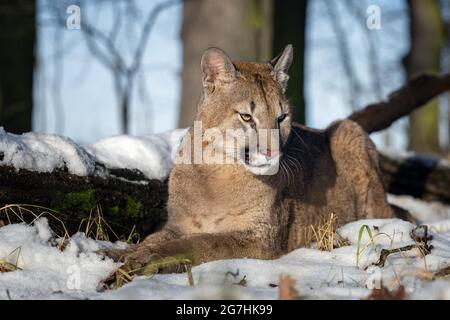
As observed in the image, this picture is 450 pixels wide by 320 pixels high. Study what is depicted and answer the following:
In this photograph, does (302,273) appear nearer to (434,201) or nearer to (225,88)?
(225,88)

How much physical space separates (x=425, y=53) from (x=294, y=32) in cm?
956

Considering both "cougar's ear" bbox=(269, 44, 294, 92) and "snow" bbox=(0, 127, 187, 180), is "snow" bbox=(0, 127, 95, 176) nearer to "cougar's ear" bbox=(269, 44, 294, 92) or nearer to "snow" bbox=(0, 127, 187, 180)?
"snow" bbox=(0, 127, 187, 180)

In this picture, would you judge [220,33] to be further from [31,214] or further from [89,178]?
[31,214]

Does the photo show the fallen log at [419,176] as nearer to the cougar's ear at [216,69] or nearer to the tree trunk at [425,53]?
the cougar's ear at [216,69]

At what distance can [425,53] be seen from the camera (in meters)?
19.1

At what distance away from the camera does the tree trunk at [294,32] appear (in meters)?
10.5

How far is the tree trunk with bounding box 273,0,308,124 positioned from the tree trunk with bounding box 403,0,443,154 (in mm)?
8701

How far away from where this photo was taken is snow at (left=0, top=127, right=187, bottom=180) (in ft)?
16.0

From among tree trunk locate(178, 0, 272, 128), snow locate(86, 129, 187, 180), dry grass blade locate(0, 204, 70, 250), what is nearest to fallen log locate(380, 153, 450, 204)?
tree trunk locate(178, 0, 272, 128)

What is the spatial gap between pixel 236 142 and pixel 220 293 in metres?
1.90

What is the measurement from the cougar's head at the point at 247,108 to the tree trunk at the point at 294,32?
5.09m

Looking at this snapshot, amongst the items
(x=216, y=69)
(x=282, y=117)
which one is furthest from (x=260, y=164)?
(x=216, y=69)

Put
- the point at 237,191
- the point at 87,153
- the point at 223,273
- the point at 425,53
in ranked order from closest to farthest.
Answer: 1. the point at 223,273
2. the point at 237,191
3. the point at 87,153
4. the point at 425,53
